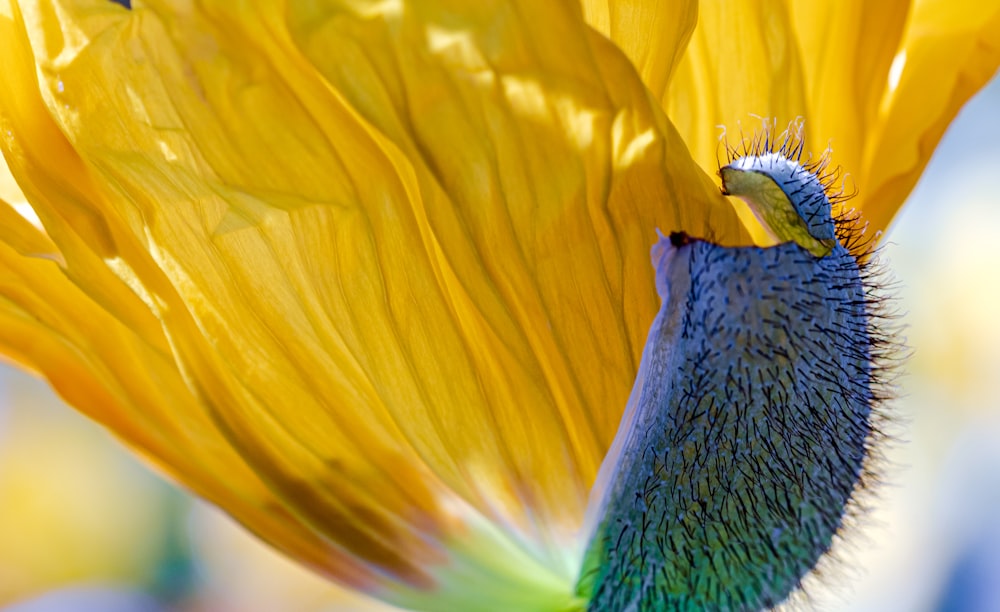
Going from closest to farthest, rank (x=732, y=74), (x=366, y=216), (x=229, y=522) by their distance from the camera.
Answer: (x=366, y=216) < (x=732, y=74) < (x=229, y=522)

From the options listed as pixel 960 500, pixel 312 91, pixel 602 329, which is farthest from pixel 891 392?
pixel 960 500

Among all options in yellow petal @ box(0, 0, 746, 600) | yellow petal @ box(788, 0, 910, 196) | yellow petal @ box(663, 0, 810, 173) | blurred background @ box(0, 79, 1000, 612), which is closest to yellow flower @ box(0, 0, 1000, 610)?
yellow petal @ box(0, 0, 746, 600)

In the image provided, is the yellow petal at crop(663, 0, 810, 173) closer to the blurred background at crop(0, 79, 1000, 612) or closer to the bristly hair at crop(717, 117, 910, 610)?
the bristly hair at crop(717, 117, 910, 610)

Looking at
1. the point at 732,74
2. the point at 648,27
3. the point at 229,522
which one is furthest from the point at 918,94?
the point at 229,522

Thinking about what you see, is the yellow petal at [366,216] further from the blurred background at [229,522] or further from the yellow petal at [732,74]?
the blurred background at [229,522]

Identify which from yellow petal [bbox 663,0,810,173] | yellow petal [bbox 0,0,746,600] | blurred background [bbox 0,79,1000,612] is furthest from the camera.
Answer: blurred background [bbox 0,79,1000,612]

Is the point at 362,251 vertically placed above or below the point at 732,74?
below

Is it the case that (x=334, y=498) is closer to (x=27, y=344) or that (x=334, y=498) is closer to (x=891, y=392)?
(x=27, y=344)

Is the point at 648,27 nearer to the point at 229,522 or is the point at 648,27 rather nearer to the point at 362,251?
the point at 362,251
